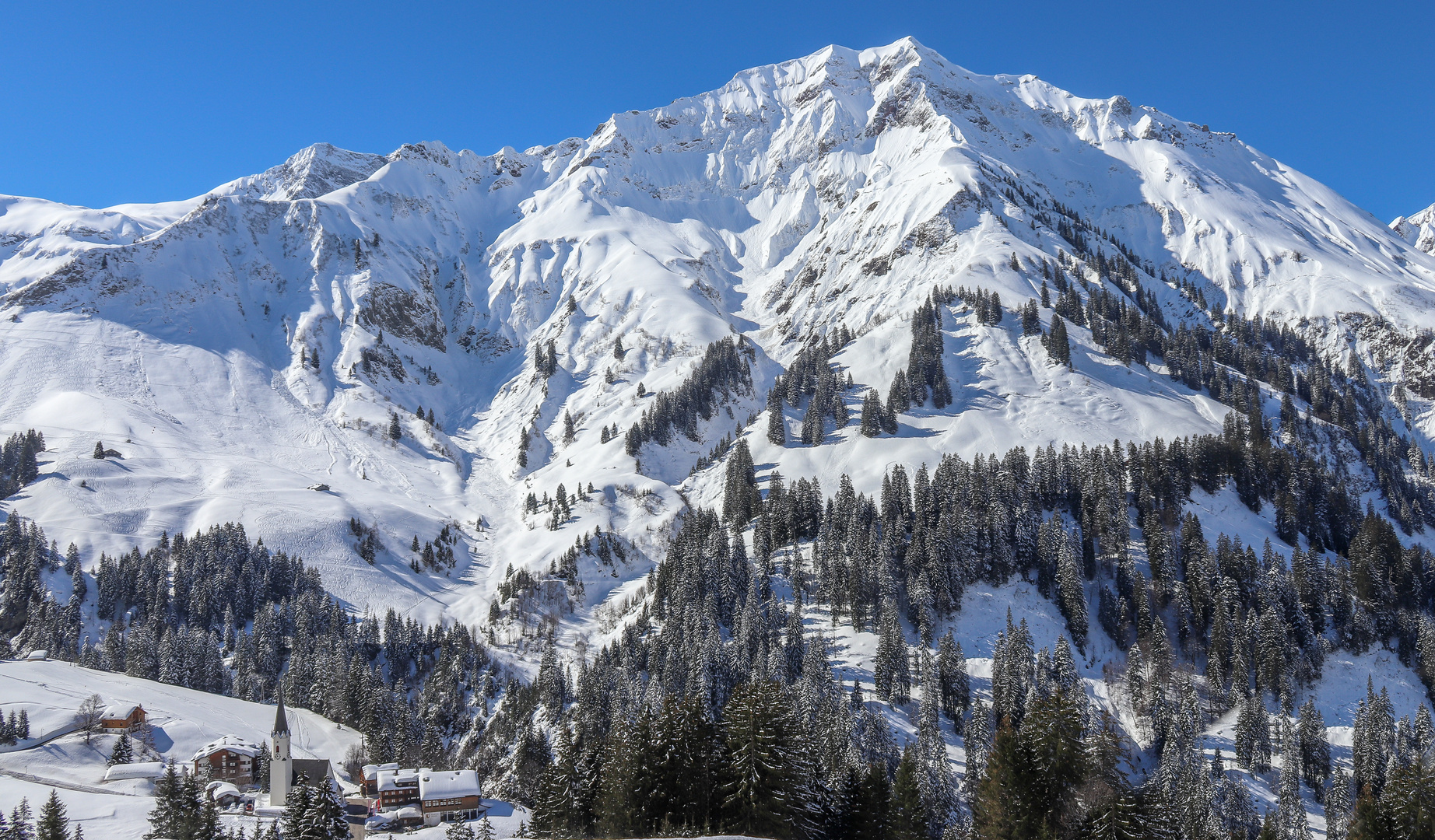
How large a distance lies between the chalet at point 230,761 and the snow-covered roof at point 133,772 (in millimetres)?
3649

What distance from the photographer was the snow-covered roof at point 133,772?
86.6 metres

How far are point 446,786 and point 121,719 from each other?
47.0 m

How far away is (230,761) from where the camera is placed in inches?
3661

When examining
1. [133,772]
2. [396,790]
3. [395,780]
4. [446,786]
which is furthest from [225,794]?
[446,786]

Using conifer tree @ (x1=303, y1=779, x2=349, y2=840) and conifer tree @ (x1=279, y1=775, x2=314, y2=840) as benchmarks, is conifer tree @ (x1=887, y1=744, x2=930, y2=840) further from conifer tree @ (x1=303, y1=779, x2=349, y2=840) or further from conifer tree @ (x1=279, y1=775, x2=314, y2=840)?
conifer tree @ (x1=279, y1=775, x2=314, y2=840)

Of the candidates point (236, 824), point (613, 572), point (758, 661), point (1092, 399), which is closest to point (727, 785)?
point (236, 824)

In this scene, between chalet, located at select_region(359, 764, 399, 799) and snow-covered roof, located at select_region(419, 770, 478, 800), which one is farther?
chalet, located at select_region(359, 764, 399, 799)

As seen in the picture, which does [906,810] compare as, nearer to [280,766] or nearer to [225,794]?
[280,766]

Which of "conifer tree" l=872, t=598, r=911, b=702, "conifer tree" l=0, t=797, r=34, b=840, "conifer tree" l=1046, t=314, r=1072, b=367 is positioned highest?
"conifer tree" l=1046, t=314, r=1072, b=367

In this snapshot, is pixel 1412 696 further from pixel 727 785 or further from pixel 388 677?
pixel 388 677

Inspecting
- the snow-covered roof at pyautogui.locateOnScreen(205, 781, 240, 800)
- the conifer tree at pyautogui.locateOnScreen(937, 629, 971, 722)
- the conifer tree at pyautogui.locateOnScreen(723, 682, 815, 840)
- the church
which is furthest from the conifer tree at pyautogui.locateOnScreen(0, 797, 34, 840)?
the conifer tree at pyautogui.locateOnScreen(937, 629, 971, 722)

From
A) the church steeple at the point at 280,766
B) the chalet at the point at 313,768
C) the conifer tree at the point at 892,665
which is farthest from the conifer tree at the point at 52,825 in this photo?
the conifer tree at the point at 892,665

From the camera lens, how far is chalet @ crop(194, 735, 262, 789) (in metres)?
91.2

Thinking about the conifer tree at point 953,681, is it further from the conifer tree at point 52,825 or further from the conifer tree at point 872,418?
the conifer tree at point 52,825
